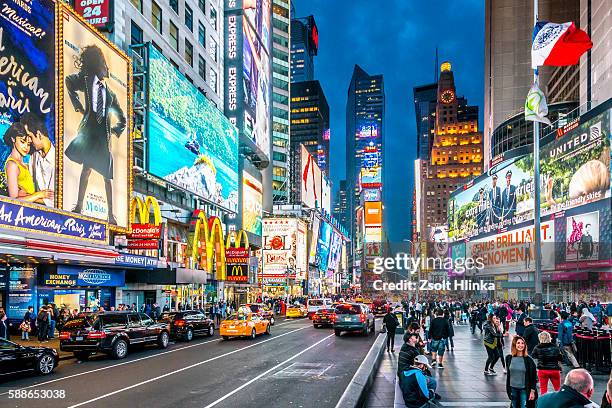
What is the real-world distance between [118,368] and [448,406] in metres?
11.3

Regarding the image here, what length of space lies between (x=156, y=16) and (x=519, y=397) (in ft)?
143

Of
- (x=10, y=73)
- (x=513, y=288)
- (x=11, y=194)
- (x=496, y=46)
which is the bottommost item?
(x=513, y=288)

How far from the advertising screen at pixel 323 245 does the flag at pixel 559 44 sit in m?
97.7

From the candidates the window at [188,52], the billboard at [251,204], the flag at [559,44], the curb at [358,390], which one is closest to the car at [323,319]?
the flag at [559,44]

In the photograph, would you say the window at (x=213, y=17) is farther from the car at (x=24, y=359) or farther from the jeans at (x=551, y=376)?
the jeans at (x=551, y=376)

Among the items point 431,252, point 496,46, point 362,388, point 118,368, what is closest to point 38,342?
point 118,368

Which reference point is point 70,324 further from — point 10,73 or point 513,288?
point 513,288

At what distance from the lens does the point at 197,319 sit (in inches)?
1179

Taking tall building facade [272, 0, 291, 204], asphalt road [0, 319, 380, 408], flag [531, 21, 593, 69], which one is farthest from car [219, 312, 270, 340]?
tall building facade [272, 0, 291, 204]

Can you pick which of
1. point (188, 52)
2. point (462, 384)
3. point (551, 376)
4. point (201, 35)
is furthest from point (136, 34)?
point (551, 376)

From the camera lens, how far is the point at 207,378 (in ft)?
53.0

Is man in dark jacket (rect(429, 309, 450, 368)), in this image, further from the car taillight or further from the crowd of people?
the car taillight

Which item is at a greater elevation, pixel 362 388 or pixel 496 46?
pixel 496 46

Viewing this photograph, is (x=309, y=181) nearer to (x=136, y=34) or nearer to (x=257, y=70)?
(x=257, y=70)
